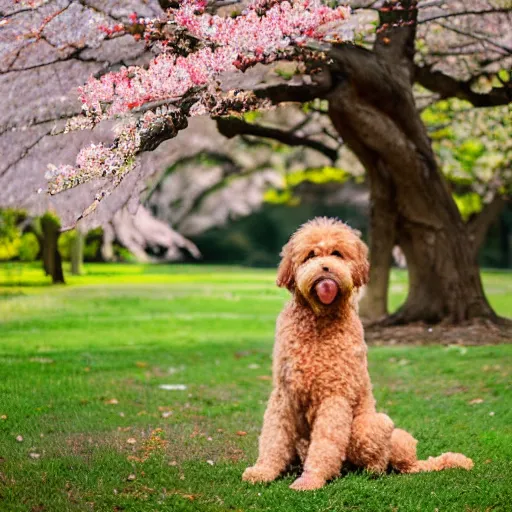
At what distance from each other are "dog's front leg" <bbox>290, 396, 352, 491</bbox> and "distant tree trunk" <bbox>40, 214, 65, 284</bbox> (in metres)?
17.7

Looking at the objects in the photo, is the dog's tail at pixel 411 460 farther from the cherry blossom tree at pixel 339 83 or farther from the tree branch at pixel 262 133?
the tree branch at pixel 262 133

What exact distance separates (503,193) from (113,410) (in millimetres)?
18360

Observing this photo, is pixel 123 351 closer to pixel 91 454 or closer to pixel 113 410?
pixel 113 410

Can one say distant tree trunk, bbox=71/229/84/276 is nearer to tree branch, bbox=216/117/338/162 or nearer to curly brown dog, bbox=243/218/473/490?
tree branch, bbox=216/117/338/162

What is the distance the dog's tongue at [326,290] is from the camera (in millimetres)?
4586

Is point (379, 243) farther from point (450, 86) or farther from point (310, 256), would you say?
point (310, 256)

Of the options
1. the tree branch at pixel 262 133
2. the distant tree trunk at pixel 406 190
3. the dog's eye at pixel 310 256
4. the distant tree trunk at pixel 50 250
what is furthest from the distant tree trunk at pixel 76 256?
the dog's eye at pixel 310 256

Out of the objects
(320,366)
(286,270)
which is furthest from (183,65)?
(320,366)

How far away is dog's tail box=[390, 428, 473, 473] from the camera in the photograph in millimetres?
5062

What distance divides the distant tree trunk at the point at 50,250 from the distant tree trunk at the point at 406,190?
1112cm

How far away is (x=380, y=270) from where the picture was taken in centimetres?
1334

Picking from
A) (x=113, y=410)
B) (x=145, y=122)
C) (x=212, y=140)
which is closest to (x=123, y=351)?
(x=113, y=410)

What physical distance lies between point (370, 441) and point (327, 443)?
29cm

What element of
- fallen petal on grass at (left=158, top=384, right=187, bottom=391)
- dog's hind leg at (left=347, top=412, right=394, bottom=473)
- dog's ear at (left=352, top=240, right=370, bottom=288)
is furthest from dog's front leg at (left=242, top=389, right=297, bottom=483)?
fallen petal on grass at (left=158, top=384, right=187, bottom=391)
